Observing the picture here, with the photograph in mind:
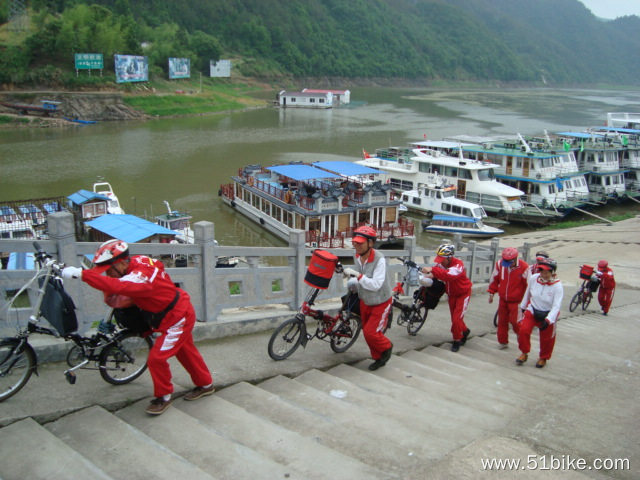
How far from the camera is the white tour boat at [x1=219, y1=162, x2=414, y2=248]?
25891 millimetres

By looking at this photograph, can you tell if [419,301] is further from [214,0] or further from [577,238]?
[214,0]

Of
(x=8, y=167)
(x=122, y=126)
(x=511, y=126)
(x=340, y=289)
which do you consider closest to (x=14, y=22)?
(x=122, y=126)

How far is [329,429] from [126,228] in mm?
17158

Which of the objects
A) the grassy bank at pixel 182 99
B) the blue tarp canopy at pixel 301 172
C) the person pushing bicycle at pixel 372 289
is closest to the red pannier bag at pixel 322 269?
the person pushing bicycle at pixel 372 289

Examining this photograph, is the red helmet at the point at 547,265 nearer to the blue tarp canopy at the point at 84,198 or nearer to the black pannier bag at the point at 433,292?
the black pannier bag at the point at 433,292

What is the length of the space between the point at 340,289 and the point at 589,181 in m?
37.4

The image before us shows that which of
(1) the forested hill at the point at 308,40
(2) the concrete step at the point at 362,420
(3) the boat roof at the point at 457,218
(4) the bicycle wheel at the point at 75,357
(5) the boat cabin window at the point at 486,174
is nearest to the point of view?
(2) the concrete step at the point at 362,420

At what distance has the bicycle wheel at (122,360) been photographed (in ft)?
16.6

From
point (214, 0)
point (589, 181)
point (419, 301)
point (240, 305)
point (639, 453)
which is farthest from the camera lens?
point (214, 0)

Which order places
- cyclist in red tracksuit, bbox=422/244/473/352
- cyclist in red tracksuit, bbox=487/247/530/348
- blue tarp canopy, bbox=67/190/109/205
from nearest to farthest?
cyclist in red tracksuit, bbox=422/244/473/352, cyclist in red tracksuit, bbox=487/247/530/348, blue tarp canopy, bbox=67/190/109/205

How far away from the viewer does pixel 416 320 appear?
8.33 metres

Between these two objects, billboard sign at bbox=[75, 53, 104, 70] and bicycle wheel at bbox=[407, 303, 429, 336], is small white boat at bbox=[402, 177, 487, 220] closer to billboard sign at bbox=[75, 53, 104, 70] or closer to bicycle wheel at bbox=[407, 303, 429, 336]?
bicycle wheel at bbox=[407, 303, 429, 336]

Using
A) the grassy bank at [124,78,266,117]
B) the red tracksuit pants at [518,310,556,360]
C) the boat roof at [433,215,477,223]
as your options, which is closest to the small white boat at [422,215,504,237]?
the boat roof at [433,215,477,223]

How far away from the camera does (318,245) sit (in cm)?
2516
